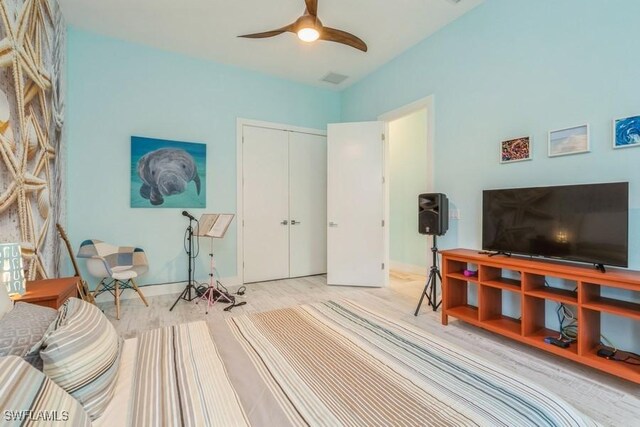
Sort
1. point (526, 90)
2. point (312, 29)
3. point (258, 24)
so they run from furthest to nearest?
point (258, 24) → point (526, 90) → point (312, 29)

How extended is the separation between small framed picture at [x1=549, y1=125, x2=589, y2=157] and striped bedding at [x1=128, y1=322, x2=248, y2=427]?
2.83 meters

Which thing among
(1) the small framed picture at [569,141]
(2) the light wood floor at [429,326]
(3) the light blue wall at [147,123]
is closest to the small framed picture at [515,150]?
(1) the small framed picture at [569,141]

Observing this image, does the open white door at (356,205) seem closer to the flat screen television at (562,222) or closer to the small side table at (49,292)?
the flat screen television at (562,222)

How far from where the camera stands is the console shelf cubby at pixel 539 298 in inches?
72.4

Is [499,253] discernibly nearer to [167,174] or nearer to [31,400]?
[31,400]

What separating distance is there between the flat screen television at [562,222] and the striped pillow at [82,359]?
9.10 ft

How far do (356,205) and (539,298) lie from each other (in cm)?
237

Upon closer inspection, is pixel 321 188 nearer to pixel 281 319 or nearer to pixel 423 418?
pixel 281 319

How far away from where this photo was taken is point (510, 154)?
8.95 feet

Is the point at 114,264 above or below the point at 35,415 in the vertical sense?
below

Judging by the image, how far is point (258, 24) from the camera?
320 cm

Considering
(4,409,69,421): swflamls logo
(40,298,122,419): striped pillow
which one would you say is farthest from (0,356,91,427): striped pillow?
(40,298,122,419): striped pillow

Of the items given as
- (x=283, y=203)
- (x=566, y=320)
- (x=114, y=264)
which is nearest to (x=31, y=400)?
(x=114, y=264)

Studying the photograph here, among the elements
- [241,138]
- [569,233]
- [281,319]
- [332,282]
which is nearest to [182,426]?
[281,319]
